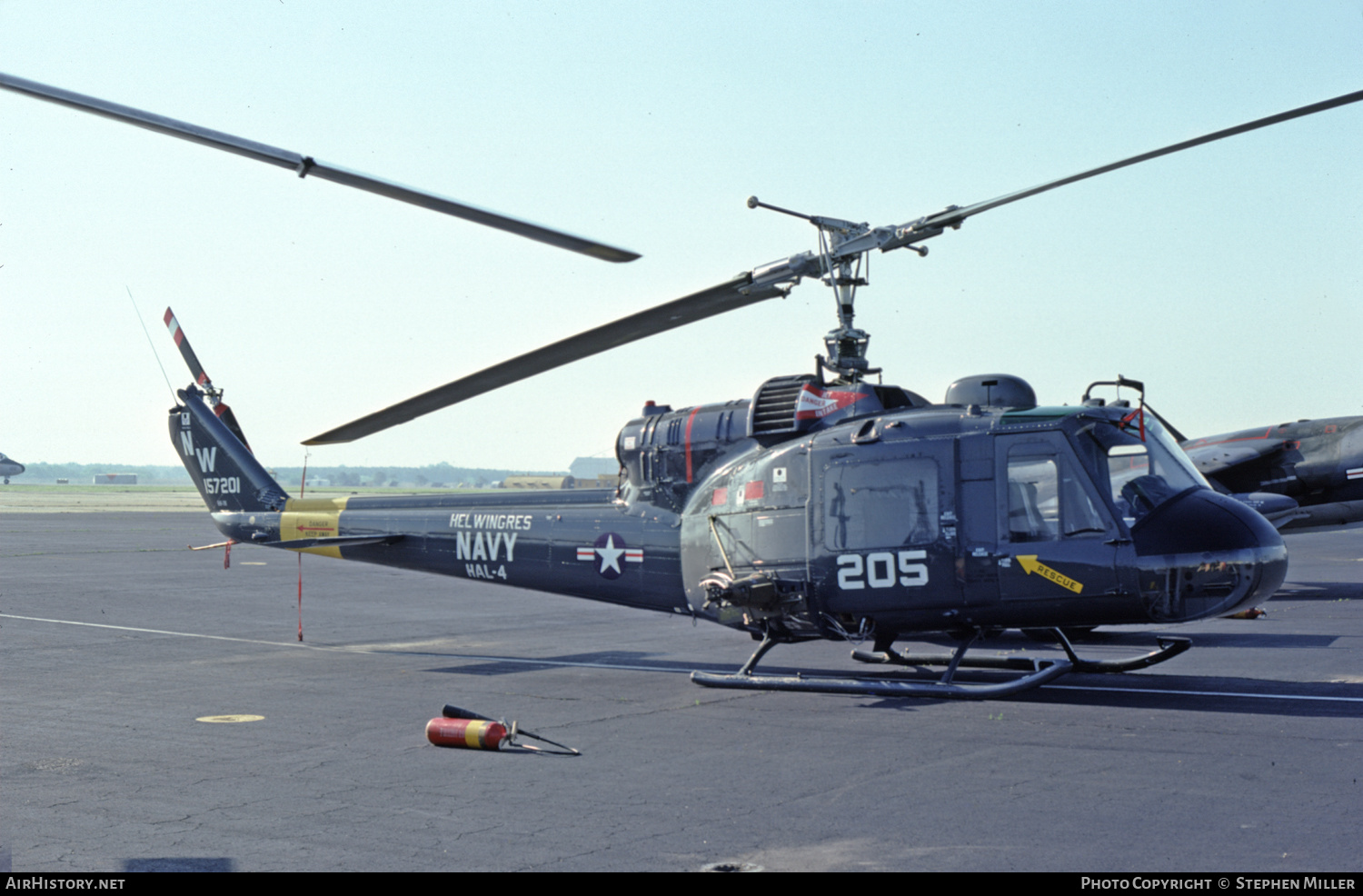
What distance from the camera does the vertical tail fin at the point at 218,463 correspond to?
1853 cm

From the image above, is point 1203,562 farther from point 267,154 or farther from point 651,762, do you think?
point 267,154

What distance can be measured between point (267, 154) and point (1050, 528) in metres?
8.33

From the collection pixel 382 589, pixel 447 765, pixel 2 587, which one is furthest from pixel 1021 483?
pixel 2 587

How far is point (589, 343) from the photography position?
36.4ft

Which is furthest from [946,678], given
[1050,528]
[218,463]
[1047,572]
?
[218,463]

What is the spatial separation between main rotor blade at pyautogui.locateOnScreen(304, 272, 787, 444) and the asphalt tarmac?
120 inches

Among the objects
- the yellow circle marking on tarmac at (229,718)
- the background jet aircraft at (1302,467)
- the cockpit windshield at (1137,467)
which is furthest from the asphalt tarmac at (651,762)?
the background jet aircraft at (1302,467)

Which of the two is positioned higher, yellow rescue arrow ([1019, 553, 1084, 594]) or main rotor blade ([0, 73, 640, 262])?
main rotor blade ([0, 73, 640, 262])

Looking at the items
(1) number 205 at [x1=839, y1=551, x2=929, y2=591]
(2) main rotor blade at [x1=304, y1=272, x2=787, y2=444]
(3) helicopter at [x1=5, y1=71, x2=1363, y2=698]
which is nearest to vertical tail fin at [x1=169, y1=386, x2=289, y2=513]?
(3) helicopter at [x1=5, y1=71, x2=1363, y2=698]

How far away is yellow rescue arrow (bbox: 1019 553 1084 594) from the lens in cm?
1081

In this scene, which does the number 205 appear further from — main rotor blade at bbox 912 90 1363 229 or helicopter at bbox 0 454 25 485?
helicopter at bbox 0 454 25 485

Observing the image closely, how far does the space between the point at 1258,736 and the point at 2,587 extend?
81.2 ft

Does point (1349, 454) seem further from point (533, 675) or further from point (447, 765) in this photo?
point (447, 765)
